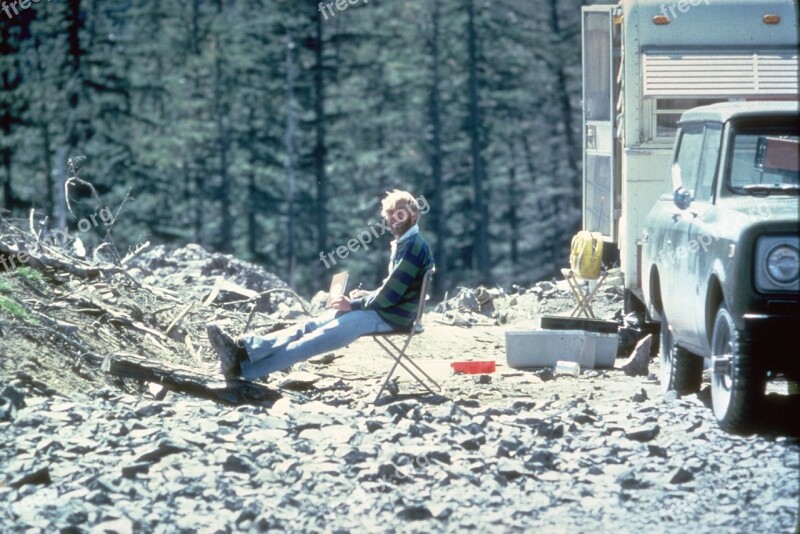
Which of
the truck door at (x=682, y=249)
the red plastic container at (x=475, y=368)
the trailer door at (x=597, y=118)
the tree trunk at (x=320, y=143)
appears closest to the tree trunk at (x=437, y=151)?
the tree trunk at (x=320, y=143)

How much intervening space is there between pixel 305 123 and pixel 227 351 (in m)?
29.1

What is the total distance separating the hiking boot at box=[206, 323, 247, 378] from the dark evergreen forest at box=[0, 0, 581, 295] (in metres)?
26.7

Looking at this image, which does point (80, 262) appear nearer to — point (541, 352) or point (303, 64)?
point (541, 352)

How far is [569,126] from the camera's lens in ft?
127

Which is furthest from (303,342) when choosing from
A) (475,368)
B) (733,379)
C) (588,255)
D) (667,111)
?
(588,255)

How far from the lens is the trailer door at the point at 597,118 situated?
12.9 meters

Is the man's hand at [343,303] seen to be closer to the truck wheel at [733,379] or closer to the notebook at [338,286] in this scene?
the notebook at [338,286]

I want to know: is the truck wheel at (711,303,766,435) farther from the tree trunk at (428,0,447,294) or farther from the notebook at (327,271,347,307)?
the tree trunk at (428,0,447,294)

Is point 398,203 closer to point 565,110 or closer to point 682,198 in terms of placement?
point 682,198

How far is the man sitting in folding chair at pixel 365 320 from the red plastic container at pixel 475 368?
1.48 m

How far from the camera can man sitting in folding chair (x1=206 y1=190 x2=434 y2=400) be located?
8914 millimetres

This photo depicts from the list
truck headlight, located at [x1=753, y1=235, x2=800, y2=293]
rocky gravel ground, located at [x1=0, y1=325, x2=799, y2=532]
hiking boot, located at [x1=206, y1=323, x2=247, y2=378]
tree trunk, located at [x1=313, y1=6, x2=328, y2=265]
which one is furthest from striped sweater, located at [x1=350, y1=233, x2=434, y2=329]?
tree trunk, located at [x1=313, y1=6, x2=328, y2=265]

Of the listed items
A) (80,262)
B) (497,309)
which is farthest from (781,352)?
(497,309)

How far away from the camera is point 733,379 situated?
7.02 meters
